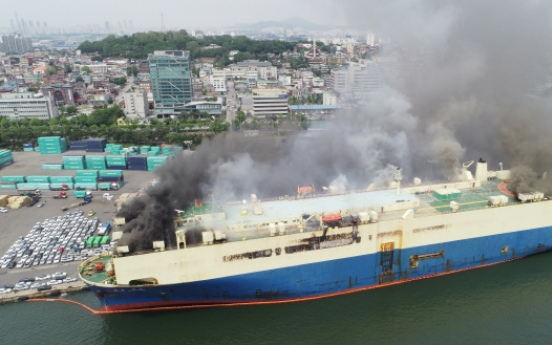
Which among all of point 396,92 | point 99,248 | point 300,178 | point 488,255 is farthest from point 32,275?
point 396,92

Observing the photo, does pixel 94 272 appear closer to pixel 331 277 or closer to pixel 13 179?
pixel 331 277

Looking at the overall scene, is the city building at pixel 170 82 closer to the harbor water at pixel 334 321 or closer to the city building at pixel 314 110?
the city building at pixel 314 110

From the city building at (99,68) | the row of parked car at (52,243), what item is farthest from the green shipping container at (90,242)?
the city building at (99,68)

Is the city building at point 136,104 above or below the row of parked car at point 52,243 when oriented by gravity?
above

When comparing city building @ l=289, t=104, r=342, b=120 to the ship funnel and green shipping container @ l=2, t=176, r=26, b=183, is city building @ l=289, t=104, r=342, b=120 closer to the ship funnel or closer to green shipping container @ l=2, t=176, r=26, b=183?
the ship funnel

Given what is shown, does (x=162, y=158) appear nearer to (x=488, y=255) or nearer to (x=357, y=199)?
(x=357, y=199)
